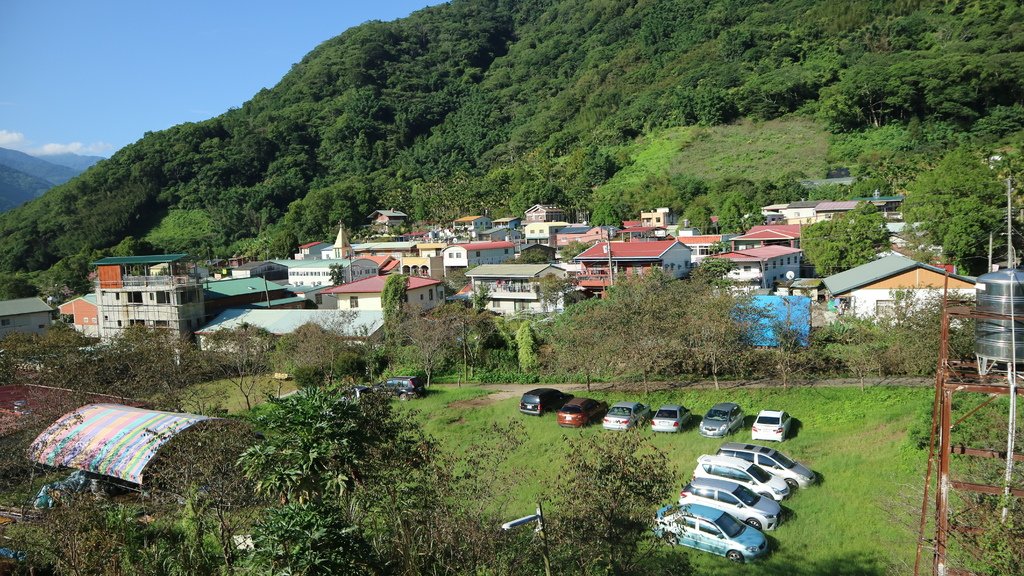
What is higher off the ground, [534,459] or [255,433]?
[255,433]

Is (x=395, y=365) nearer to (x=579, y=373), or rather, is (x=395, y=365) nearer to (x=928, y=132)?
(x=579, y=373)

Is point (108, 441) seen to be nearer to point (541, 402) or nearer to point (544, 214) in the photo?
point (541, 402)

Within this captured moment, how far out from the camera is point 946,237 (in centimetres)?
3150

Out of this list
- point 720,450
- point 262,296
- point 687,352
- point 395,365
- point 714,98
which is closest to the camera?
point 720,450

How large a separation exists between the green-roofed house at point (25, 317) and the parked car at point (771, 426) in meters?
42.5

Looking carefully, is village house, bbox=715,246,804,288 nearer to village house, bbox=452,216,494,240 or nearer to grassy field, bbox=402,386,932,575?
grassy field, bbox=402,386,932,575

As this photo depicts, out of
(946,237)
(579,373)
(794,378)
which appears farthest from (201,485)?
(946,237)

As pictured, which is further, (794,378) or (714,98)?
(714,98)

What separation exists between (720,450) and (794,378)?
22.7 feet

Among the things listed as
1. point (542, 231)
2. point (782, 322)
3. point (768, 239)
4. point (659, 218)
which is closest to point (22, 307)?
point (542, 231)

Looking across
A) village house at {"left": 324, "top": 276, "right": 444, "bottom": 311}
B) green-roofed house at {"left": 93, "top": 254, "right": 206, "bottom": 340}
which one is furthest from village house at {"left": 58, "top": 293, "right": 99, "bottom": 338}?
village house at {"left": 324, "top": 276, "right": 444, "bottom": 311}

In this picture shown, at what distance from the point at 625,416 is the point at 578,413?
140 centimetres

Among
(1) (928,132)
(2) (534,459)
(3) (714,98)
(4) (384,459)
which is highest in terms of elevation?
(3) (714,98)

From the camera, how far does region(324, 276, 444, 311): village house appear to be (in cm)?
3466
